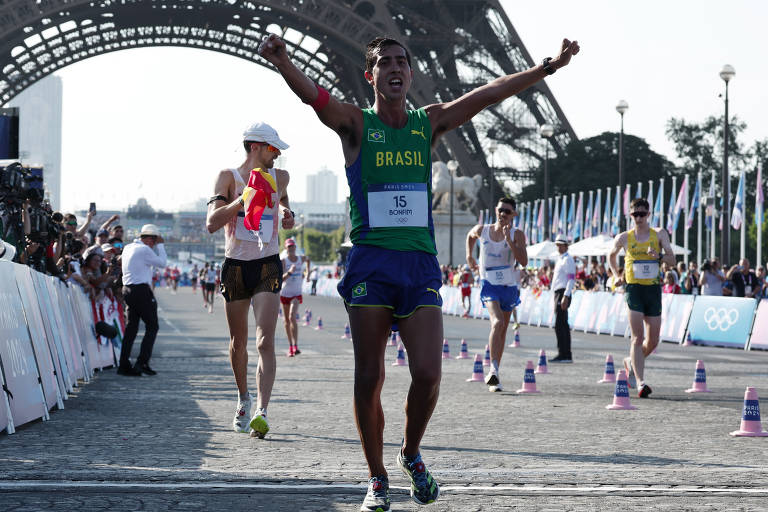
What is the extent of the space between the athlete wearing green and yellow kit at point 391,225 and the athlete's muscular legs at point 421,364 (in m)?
0.05

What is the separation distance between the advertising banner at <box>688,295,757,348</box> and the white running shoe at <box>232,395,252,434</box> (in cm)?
1416

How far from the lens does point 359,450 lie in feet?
23.1

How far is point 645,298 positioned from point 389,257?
621cm

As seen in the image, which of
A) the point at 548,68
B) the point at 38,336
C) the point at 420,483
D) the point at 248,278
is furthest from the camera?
the point at 38,336

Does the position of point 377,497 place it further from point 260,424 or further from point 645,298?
point 645,298

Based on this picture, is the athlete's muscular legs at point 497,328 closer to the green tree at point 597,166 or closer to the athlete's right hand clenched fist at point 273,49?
the athlete's right hand clenched fist at point 273,49

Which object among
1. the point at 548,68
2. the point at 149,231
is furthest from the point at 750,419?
the point at 149,231

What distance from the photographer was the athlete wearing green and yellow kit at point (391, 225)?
199 inches

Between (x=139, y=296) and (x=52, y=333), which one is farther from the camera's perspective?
(x=139, y=296)

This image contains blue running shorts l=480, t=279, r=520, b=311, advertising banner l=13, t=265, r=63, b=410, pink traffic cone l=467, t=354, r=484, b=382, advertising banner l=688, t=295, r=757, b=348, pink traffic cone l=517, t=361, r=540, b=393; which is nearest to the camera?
advertising banner l=13, t=265, r=63, b=410

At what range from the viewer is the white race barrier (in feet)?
25.8

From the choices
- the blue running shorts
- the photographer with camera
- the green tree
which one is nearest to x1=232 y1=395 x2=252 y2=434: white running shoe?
the blue running shorts

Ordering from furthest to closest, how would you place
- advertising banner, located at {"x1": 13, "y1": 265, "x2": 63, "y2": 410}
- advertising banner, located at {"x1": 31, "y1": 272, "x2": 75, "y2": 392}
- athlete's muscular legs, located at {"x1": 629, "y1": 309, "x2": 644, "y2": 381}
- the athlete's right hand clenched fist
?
athlete's muscular legs, located at {"x1": 629, "y1": 309, "x2": 644, "y2": 381} < advertising banner, located at {"x1": 31, "y1": 272, "x2": 75, "y2": 392} < advertising banner, located at {"x1": 13, "y1": 265, "x2": 63, "y2": 410} < the athlete's right hand clenched fist

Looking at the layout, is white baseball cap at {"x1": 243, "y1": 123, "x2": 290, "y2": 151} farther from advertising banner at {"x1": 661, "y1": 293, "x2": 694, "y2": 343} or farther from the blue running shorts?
advertising banner at {"x1": 661, "y1": 293, "x2": 694, "y2": 343}
